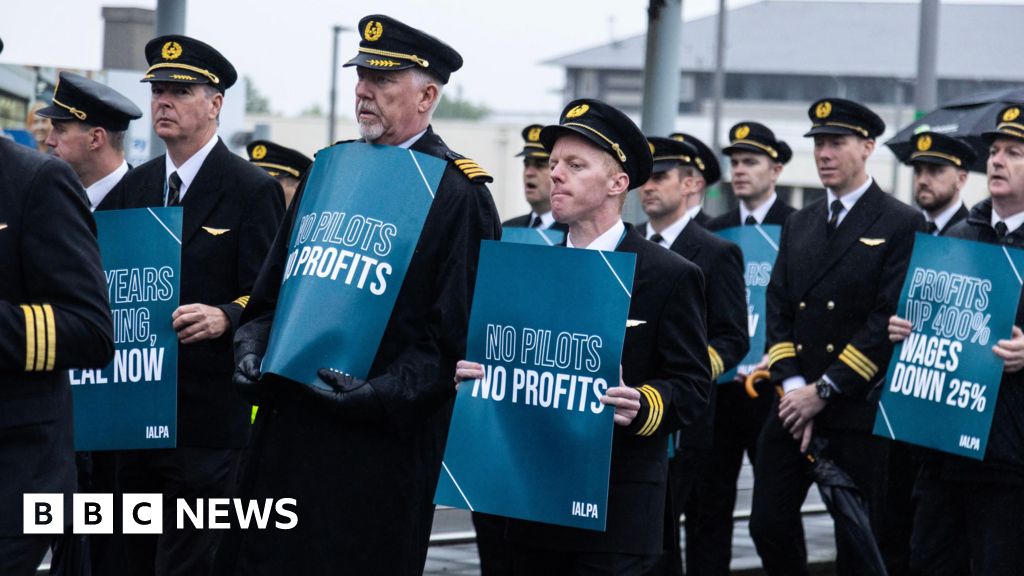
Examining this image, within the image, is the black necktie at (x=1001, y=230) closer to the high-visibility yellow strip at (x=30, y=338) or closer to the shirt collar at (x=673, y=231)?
the shirt collar at (x=673, y=231)

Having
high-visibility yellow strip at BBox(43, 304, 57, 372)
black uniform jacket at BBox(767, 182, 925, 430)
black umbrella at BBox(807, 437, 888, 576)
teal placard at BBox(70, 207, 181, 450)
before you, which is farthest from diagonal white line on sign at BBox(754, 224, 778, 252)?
high-visibility yellow strip at BBox(43, 304, 57, 372)

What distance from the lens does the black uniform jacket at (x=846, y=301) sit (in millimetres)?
7570

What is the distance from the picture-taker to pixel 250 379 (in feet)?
16.5

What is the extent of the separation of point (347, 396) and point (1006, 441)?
3003mm

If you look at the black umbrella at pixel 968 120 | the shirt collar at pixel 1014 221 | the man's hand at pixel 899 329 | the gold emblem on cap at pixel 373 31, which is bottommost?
the man's hand at pixel 899 329

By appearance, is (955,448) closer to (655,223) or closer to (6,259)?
(655,223)

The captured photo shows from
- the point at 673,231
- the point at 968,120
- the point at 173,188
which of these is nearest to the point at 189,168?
the point at 173,188

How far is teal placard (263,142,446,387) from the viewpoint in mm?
4980

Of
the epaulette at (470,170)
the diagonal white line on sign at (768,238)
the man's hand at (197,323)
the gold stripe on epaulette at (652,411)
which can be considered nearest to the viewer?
the gold stripe on epaulette at (652,411)

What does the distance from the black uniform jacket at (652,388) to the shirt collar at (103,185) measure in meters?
2.48

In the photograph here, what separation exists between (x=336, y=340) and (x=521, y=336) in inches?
21.3

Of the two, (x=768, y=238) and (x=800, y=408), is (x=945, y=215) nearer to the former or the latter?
(x=768, y=238)

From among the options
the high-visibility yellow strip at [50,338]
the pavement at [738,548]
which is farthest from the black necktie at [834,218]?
the high-visibility yellow strip at [50,338]

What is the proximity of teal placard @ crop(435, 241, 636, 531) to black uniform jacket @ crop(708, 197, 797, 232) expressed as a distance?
4.56 meters
